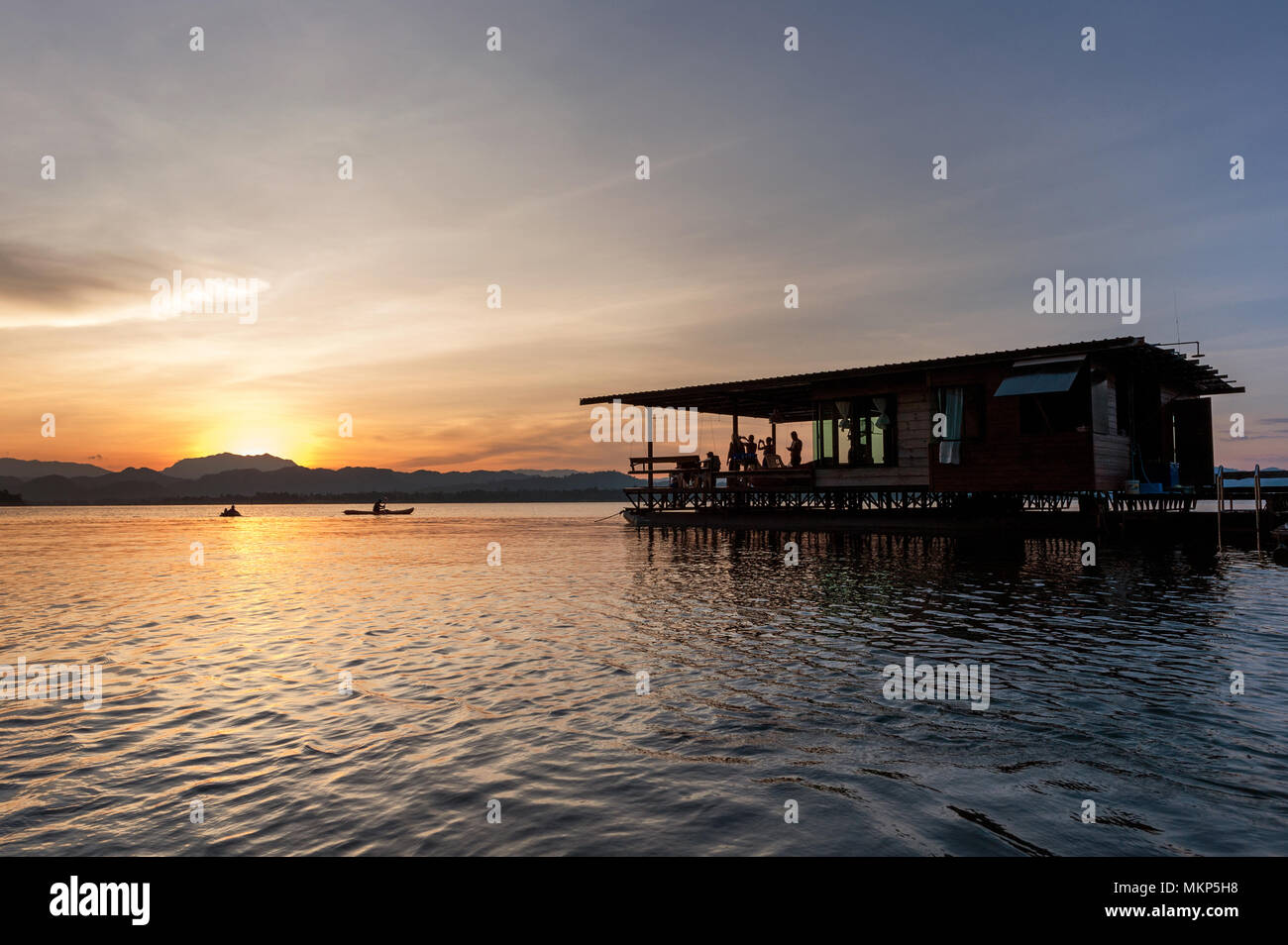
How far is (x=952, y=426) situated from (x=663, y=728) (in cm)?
2352

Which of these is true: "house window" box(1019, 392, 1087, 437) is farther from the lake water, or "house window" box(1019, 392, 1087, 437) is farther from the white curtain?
the lake water

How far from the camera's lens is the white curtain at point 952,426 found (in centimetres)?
2670

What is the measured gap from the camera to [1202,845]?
4.26 m

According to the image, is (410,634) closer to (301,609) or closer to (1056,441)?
(301,609)

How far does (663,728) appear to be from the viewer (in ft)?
21.8

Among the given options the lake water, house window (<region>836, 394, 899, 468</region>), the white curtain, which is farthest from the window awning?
the lake water

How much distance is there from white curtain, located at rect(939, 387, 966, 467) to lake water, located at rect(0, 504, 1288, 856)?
A: 12.0 metres

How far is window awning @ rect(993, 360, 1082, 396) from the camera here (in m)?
23.5

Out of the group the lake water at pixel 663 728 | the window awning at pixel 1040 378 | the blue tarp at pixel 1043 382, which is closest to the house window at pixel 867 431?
the window awning at pixel 1040 378

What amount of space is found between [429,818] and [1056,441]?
24.7 meters

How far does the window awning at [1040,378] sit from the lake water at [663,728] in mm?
9772

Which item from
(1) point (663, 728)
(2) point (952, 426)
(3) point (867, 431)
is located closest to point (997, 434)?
(2) point (952, 426)

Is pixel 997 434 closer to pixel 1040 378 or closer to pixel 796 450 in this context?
pixel 1040 378
